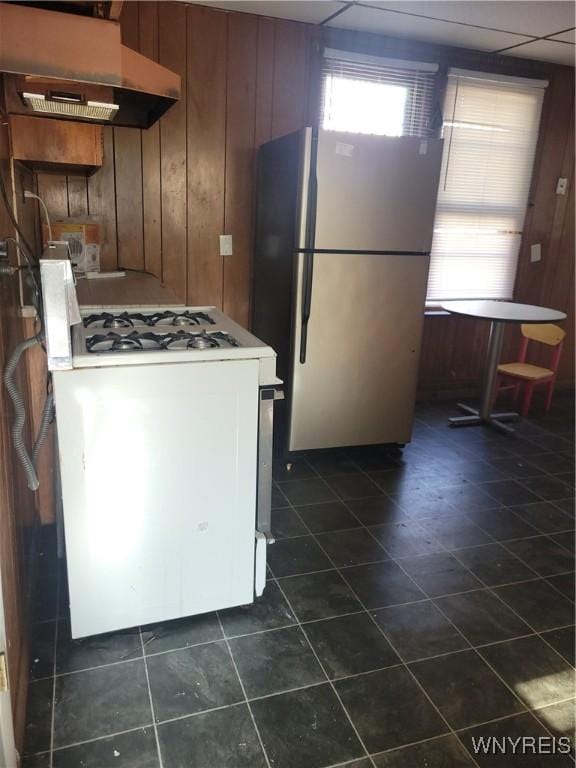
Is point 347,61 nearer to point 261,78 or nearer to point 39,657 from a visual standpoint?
point 261,78

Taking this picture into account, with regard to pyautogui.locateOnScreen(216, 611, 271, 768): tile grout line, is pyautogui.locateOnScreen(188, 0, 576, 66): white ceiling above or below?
above

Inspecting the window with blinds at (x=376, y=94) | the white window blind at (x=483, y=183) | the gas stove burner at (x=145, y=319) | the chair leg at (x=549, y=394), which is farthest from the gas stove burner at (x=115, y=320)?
the chair leg at (x=549, y=394)

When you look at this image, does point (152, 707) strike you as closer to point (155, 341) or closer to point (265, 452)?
point (265, 452)

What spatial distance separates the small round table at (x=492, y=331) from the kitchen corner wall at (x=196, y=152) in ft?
4.88

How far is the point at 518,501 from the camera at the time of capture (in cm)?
293

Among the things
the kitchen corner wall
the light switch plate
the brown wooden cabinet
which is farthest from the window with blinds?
the brown wooden cabinet

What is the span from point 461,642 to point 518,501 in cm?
119

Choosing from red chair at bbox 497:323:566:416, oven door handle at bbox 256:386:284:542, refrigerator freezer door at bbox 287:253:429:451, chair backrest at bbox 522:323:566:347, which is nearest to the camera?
oven door handle at bbox 256:386:284:542

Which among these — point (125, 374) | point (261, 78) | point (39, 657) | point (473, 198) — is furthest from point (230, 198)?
point (39, 657)

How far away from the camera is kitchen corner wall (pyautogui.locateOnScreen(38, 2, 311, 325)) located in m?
3.08

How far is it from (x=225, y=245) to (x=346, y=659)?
242 cm

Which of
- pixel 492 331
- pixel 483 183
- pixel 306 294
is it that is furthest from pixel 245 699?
pixel 483 183

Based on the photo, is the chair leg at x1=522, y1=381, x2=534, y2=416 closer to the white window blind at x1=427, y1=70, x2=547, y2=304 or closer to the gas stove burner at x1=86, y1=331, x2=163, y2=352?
the white window blind at x1=427, y1=70, x2=547, y2=304

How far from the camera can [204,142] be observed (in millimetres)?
3277
